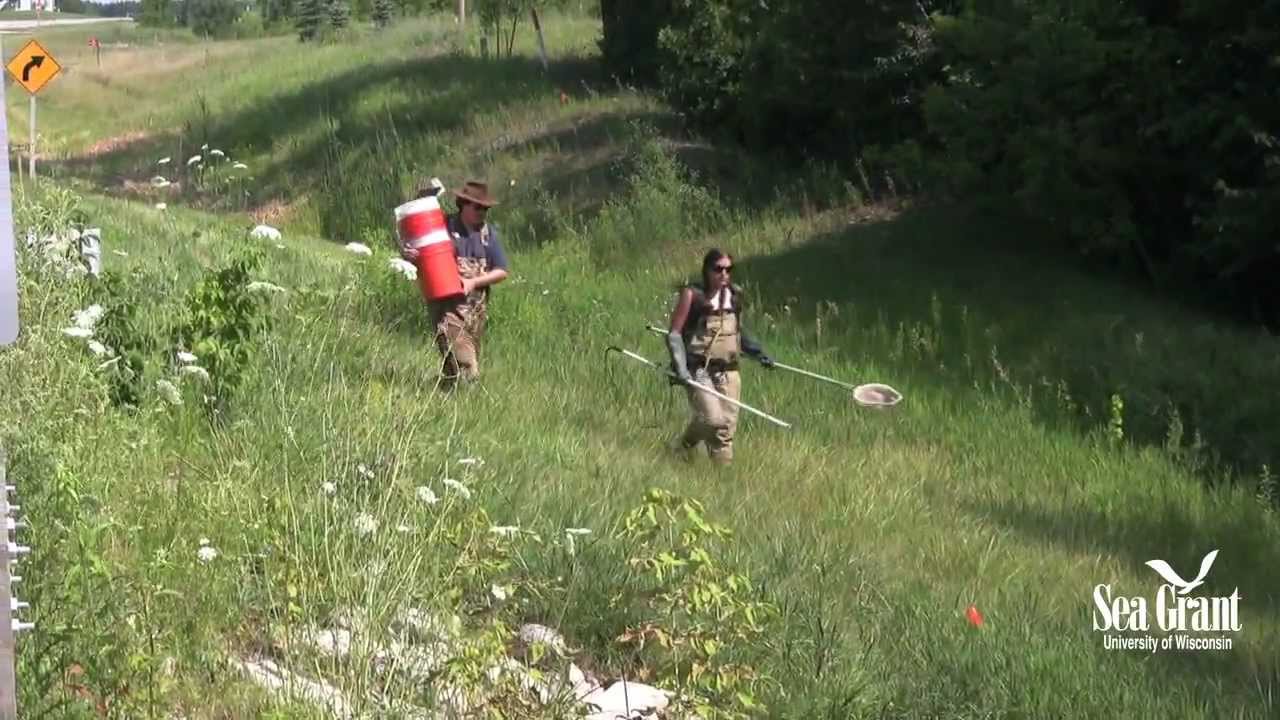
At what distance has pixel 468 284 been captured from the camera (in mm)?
11094

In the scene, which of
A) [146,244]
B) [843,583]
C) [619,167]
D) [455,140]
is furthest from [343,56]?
[843,583]

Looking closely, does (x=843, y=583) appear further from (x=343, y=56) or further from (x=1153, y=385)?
(x=343, y=56)

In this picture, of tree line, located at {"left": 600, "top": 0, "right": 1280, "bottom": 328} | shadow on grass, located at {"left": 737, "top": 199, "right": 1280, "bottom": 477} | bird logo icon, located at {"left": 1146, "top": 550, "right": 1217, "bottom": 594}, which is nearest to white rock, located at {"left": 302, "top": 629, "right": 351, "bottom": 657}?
bird logo icon, located at {"left": 1146, "top": 550, "right": 1217, "bottom": 594}

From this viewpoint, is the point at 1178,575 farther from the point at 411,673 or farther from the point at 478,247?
the point at 411,673

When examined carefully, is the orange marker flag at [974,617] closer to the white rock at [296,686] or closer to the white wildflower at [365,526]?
the white wildflower at [365,526]

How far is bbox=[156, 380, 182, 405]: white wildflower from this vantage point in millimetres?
7375

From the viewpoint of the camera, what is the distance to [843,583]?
24.6ft

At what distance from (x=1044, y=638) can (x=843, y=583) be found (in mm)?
920

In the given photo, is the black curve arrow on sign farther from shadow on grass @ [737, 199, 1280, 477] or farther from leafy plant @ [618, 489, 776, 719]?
leafy plant @ [618, 489, 776, 719]

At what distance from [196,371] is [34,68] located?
1865 centimetres

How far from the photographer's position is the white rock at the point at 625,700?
5586 mm

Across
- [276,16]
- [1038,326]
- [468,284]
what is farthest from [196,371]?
[276,16]

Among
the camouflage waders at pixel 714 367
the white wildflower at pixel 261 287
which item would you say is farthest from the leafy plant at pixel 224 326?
the camouflage waders at pixel 714 367

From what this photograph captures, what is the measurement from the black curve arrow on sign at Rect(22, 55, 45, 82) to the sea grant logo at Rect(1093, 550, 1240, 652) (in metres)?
19.8
